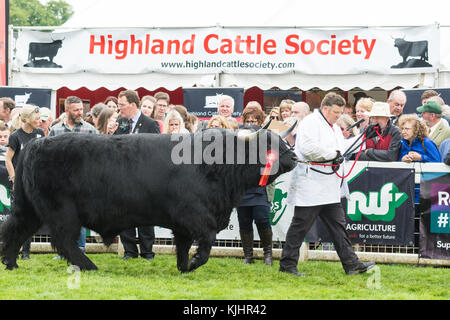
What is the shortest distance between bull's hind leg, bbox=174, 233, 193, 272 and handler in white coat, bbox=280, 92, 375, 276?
108 centimetres

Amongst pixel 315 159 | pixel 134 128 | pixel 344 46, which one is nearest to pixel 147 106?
pixel 134 128

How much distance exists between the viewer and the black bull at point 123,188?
275 inches

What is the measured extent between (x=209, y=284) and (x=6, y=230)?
2.36 metres

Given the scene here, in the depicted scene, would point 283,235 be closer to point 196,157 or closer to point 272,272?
point 272,272

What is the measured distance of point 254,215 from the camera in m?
8.28

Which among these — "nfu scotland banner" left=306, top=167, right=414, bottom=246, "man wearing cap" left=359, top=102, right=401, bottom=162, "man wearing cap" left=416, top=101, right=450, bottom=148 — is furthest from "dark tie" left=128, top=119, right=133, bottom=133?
"man wearing cap" left=416, top=101, right=450, bottom=148

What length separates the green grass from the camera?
236 inches

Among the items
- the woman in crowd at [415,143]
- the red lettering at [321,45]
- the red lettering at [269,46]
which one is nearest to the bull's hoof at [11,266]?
the woman in crowd at [415,143]

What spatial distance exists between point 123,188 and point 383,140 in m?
3.52

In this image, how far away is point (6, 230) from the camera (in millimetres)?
7324

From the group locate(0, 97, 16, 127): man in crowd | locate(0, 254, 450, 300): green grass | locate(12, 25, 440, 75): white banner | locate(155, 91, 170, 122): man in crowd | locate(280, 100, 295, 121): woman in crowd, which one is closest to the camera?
locate(0, 254, 450, 300): green grass

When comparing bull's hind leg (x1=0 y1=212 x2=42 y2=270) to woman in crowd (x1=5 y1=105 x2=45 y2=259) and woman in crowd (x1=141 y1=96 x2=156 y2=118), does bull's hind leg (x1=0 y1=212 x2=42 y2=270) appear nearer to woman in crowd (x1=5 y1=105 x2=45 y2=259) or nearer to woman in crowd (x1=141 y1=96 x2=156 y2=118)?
woman in crowd (x1=5 y1=105 x2=45 y2=259)

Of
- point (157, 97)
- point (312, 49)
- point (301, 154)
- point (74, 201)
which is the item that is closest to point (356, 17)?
point (312, 49)

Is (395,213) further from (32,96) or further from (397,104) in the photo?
(32,96)
